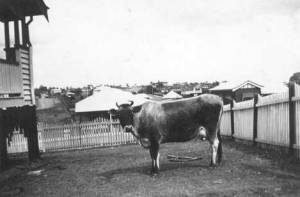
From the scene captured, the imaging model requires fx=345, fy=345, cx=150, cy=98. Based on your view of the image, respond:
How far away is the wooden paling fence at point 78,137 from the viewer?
1850cm

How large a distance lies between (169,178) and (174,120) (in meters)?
1.88

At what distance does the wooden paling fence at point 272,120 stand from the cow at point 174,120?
187 centimetres

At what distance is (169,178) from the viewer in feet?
26.8

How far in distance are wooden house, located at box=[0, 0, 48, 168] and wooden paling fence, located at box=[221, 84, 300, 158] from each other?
27.9 ft

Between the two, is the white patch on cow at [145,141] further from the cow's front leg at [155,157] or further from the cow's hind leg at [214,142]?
the cow's hind leg at [214,142]

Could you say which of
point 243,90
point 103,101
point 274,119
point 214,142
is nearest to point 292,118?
point 274,119

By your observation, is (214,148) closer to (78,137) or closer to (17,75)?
(17,75)

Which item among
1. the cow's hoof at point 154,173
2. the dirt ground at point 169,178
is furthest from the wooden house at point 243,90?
the cow's hoof at point 154,173

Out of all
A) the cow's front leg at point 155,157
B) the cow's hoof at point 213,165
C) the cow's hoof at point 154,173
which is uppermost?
the cow's front leg at point 155,157

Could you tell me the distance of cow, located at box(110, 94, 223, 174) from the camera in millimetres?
9336

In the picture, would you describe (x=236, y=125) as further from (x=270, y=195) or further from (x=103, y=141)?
(x=270, y=195)

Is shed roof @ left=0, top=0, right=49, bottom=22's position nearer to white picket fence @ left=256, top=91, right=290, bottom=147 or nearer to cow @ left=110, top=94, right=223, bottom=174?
cow @ left=110, top=94, right=223, bottom=174

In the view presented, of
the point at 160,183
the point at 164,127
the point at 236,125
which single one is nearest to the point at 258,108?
the point at 236,125

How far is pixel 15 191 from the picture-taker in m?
8.07
